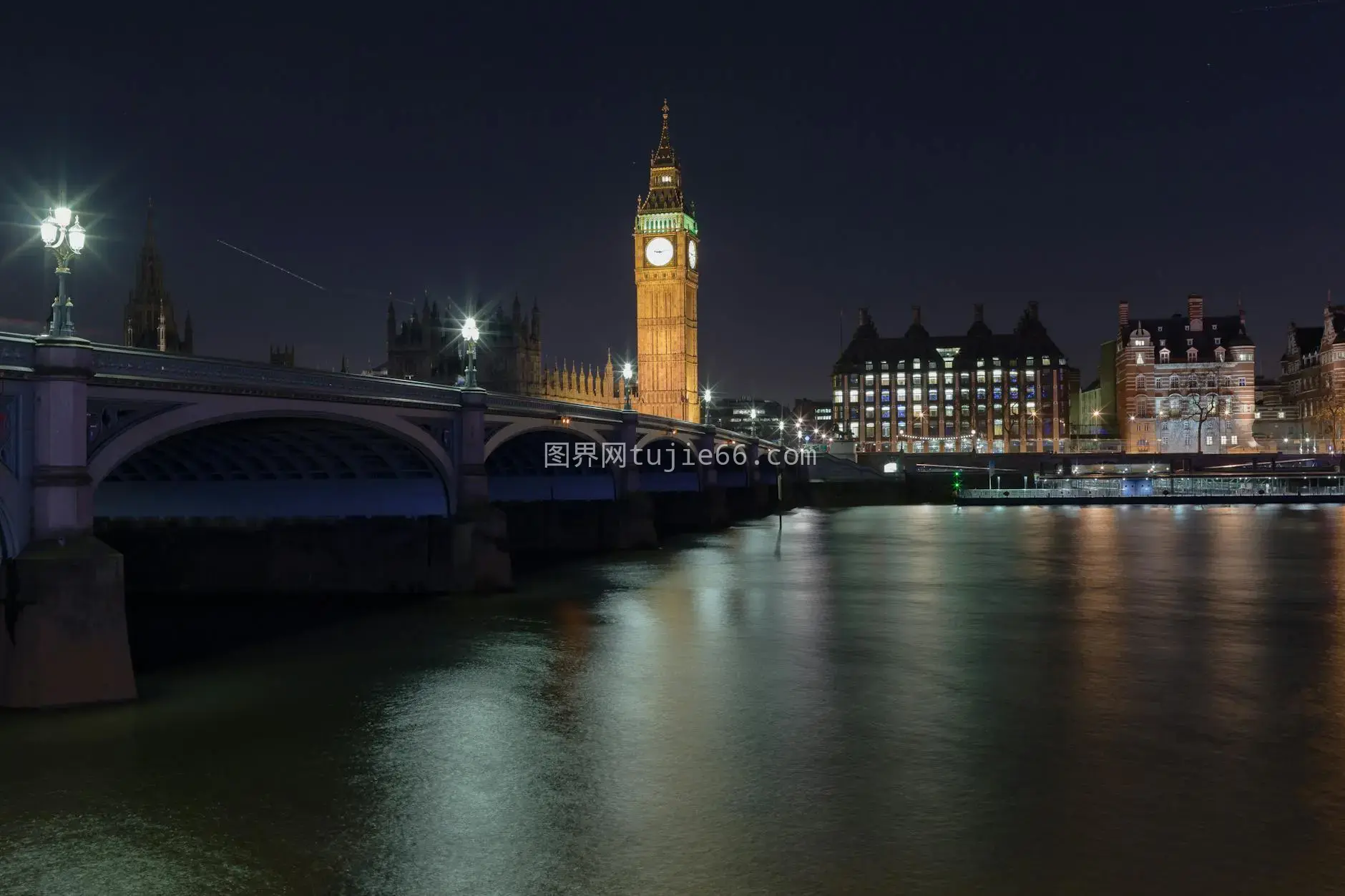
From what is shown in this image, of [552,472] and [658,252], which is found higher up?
[658,252]

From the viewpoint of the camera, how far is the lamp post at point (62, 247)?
776 inches

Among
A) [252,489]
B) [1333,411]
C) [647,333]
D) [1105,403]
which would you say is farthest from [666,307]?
[252,489]

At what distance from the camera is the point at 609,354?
12588 centimetres

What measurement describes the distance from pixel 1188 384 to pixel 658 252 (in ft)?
265

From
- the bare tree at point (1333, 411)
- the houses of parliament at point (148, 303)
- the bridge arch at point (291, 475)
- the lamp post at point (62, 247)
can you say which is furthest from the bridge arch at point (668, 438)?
the bare tree at point (1333, 411)

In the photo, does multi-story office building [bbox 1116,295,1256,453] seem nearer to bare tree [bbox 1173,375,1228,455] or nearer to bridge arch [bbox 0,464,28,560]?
bare tree [bbox 1173,375,1228,455]

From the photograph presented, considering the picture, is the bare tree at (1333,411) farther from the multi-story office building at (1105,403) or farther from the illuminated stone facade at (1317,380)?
the multi-story office building at (1105,403)

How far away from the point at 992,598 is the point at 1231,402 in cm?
13937

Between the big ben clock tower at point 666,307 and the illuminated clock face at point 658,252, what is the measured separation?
110 millimetres

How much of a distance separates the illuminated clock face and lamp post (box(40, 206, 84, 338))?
14759cm

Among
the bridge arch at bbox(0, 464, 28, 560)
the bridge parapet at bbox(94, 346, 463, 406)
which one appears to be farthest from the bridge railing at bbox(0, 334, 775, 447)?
the bridge arch at bbox(0, 464, 28, 560)

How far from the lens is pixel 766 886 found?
453 inches

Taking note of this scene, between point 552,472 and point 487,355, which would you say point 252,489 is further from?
point 487,355

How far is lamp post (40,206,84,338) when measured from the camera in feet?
64.7
